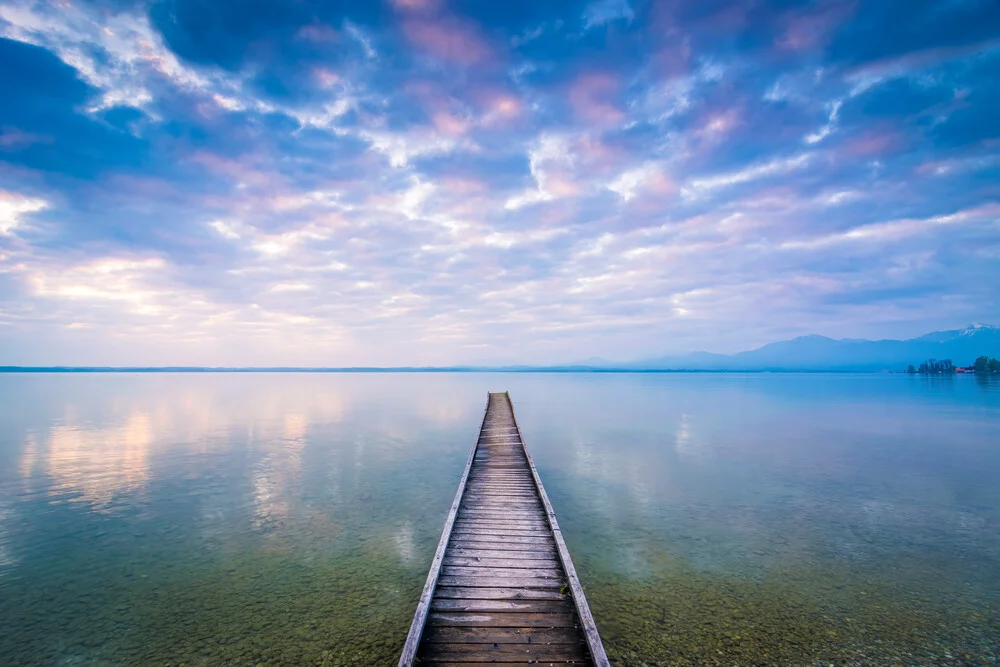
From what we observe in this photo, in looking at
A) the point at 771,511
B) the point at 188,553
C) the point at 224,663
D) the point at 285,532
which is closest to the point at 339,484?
the point at 285,532

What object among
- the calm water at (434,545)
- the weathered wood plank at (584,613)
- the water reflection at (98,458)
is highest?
the weathered wood plank at (584,613)

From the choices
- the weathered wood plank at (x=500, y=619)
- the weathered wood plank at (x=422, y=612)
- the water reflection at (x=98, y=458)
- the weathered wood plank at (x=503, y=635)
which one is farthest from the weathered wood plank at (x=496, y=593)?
the water reflection at (x=98, y=458)

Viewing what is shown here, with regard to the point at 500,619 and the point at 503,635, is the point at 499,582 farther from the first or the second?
the point at 503,635

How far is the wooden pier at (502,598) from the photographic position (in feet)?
22.1

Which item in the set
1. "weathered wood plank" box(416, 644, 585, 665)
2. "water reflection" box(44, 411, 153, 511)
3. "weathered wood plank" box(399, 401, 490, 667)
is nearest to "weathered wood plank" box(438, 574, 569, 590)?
"weathered wood plank" box(399, 401, 490, 667)

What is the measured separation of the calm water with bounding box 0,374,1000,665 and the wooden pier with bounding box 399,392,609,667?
67.3 inches

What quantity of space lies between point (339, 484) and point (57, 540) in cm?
941

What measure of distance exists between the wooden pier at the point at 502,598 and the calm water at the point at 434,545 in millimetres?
1709

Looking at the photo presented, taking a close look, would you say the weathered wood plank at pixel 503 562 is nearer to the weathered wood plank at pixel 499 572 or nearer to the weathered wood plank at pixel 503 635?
the weathered wood plank at pixel 499 572

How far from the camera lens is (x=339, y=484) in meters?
20.8

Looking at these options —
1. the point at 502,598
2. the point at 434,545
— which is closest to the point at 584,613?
the point at 502,598

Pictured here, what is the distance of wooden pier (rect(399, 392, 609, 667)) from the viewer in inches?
265

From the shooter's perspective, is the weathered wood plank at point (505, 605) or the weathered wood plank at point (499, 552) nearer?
the weathered wood plank at point (505, 605)

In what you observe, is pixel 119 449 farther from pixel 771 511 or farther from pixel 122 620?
pixel 771 511
